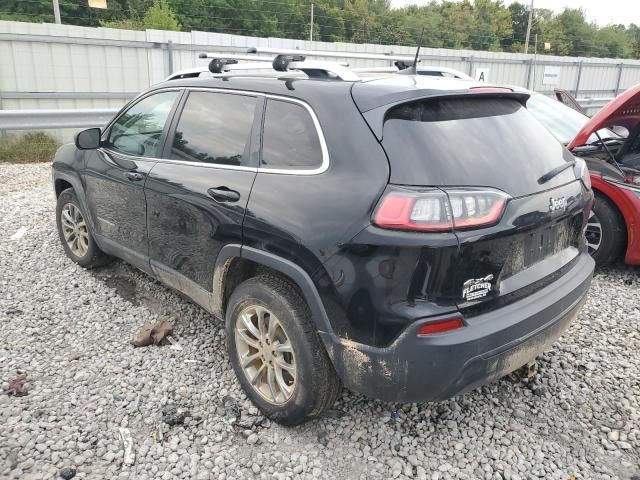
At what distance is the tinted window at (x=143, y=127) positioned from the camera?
3666mm

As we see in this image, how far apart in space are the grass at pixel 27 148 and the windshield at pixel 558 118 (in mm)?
8192

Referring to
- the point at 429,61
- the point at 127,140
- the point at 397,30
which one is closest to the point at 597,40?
the point at 397,30

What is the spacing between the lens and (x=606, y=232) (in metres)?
4.75

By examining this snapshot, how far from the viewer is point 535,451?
2689 mm

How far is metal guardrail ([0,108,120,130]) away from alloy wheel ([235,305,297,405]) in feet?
21.8

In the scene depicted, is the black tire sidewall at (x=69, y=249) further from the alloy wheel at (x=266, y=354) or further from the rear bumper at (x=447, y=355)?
the rear bumper at (x=447, y=355)

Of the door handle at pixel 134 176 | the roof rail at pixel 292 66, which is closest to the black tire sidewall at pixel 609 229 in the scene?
the roof rail at pixel 292 66

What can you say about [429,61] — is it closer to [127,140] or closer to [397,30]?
[127,140]

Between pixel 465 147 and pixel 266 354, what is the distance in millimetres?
1451

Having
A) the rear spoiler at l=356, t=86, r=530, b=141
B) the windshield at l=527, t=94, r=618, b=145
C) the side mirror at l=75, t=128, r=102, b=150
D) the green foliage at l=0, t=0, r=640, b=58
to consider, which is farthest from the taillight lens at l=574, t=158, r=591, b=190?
the green foliage at l=0, t=0, r=640, b=58

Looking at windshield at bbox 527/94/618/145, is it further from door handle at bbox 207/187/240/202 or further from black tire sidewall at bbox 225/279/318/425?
black tire sidewall at bbox 225/279/318/425

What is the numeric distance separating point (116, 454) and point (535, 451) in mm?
2079

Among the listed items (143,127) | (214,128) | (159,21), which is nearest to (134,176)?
(143,127)

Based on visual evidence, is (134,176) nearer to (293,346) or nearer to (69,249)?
(69,249)
